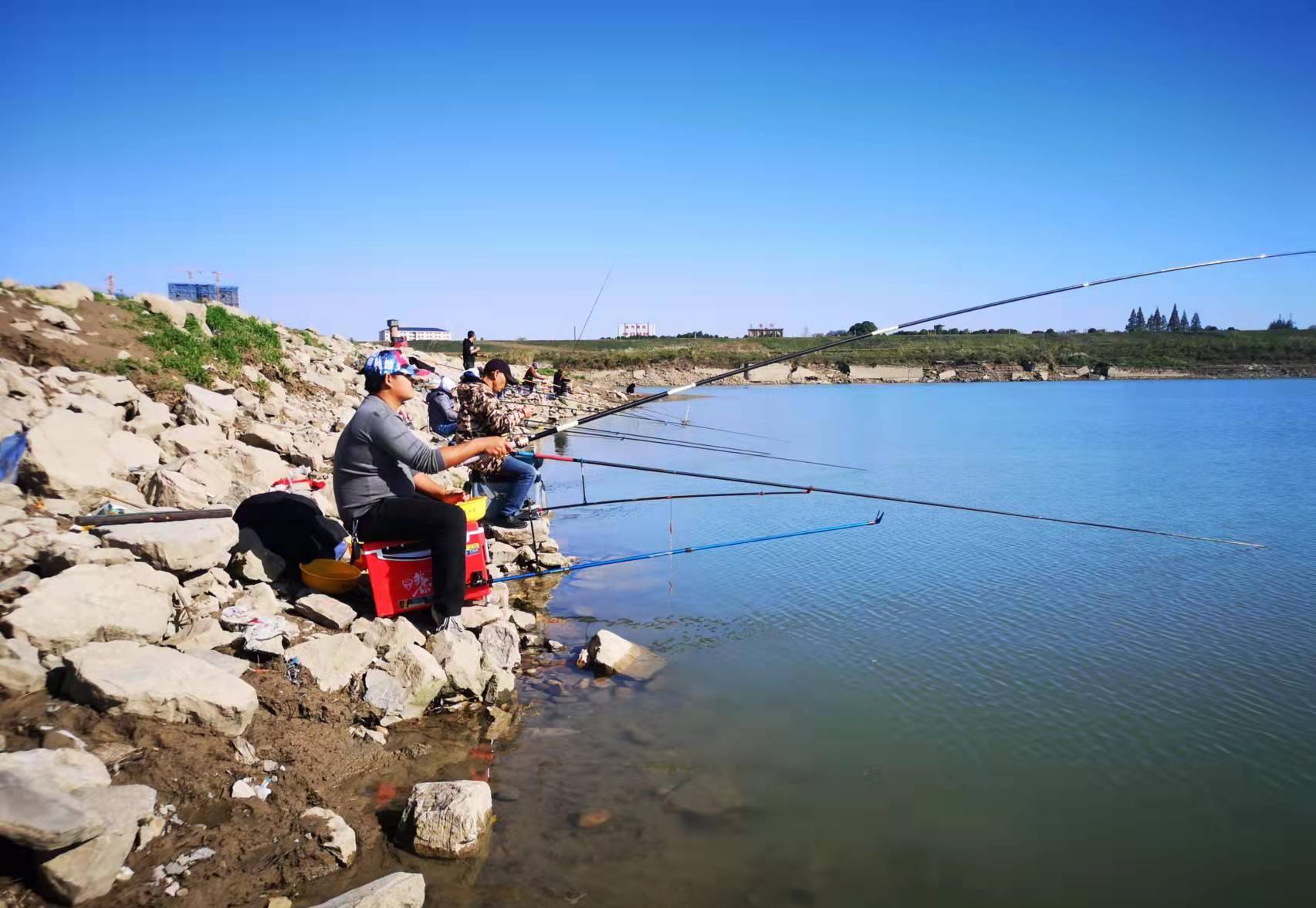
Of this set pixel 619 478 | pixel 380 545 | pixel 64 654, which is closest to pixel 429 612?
pixel 380 545

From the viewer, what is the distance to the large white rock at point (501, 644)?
6332mm

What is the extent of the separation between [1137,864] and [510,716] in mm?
3929

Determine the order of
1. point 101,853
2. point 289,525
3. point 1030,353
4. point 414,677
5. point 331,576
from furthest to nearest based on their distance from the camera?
point 1030,353
point 289,525
point 331,576
point 414,677
point 101,853

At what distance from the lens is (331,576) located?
6.14 metres

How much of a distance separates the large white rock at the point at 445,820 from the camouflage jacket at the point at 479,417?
4.08 metres

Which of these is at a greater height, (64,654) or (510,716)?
(64,654)

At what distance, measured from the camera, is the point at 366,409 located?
546cm

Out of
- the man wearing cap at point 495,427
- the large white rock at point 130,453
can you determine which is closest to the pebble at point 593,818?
the man wearing cap at point 495,427

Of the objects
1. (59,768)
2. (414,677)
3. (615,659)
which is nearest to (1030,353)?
(615,659)

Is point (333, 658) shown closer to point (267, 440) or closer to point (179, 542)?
point (179, 542)

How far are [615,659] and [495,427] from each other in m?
2.71

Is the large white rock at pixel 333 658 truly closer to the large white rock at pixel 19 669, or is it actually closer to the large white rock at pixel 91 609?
the large white rock at pixel 91 609

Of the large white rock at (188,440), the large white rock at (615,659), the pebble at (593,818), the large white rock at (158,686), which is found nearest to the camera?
the large white rock at (158,686)

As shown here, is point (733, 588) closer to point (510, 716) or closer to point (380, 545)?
point (510, 716)
